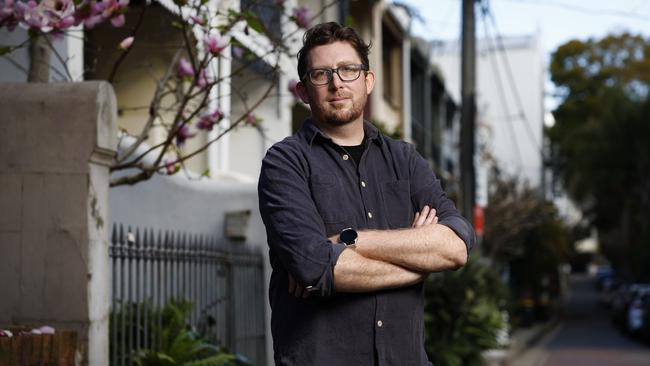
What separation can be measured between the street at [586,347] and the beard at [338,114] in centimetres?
1782

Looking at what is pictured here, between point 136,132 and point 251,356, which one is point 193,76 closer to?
point 251,356

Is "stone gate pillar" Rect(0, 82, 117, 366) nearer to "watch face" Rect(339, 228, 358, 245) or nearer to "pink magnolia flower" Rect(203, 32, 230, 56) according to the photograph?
"pink magnolia flower" Rect(203, 32, 230, 56)

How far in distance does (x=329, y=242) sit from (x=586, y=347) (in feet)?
82.4

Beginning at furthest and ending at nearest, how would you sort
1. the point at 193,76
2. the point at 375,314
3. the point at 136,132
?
the point at 136,132 < the point at 193,76 < the point at 375,314

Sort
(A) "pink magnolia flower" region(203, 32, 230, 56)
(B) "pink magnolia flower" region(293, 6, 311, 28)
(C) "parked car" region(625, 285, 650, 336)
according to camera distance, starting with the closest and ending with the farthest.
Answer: (A) "pink magnolia flower" region(203, 32, 230, 56) → (B) "pink magnolia flower" region(293, 6, 311, 28) → (C) "parked car" region(625, 285, 650, 336)

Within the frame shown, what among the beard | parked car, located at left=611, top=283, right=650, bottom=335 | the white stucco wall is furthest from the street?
the beard

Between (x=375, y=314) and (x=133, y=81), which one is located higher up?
(x=133, y=81)

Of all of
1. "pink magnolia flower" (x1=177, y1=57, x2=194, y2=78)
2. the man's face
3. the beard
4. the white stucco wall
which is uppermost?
the white stucco wall

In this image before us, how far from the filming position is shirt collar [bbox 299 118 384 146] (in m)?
3.63

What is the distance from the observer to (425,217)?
371 cm

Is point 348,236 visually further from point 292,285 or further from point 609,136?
point 609,136

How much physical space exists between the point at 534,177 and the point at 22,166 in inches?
2230

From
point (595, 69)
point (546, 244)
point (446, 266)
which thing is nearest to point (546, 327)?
point (546, 244)

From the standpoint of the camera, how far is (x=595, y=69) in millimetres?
51969
